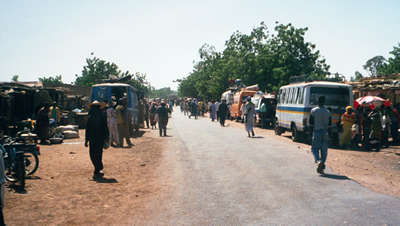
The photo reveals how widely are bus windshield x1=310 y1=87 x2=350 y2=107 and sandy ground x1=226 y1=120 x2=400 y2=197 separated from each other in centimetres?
245

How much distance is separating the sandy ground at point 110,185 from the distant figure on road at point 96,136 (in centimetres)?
39

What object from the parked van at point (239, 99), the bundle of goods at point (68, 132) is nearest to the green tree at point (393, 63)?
the parked van at point (239, 99)

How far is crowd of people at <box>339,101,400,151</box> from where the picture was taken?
15.6 metres

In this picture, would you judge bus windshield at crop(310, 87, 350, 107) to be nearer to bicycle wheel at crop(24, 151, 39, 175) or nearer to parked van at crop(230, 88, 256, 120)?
bicycle wheel at crop(24, 151, 39, 175)

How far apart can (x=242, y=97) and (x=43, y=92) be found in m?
17.0

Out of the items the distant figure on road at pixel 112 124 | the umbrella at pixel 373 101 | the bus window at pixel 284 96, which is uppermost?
the bus window at pixel 284 96

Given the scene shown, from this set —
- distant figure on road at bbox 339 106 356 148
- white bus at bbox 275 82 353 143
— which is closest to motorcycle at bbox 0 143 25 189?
white bus at bbox 275 82 353 143

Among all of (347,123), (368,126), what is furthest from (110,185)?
(368,126)

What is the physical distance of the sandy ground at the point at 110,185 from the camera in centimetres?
643

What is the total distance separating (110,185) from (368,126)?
439 inches

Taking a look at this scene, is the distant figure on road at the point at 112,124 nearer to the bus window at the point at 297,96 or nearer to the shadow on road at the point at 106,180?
the shadow on road at the point at 106,180

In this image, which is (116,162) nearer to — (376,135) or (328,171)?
(328,171)

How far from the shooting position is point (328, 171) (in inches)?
397

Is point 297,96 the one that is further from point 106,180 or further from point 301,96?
point 106,180
